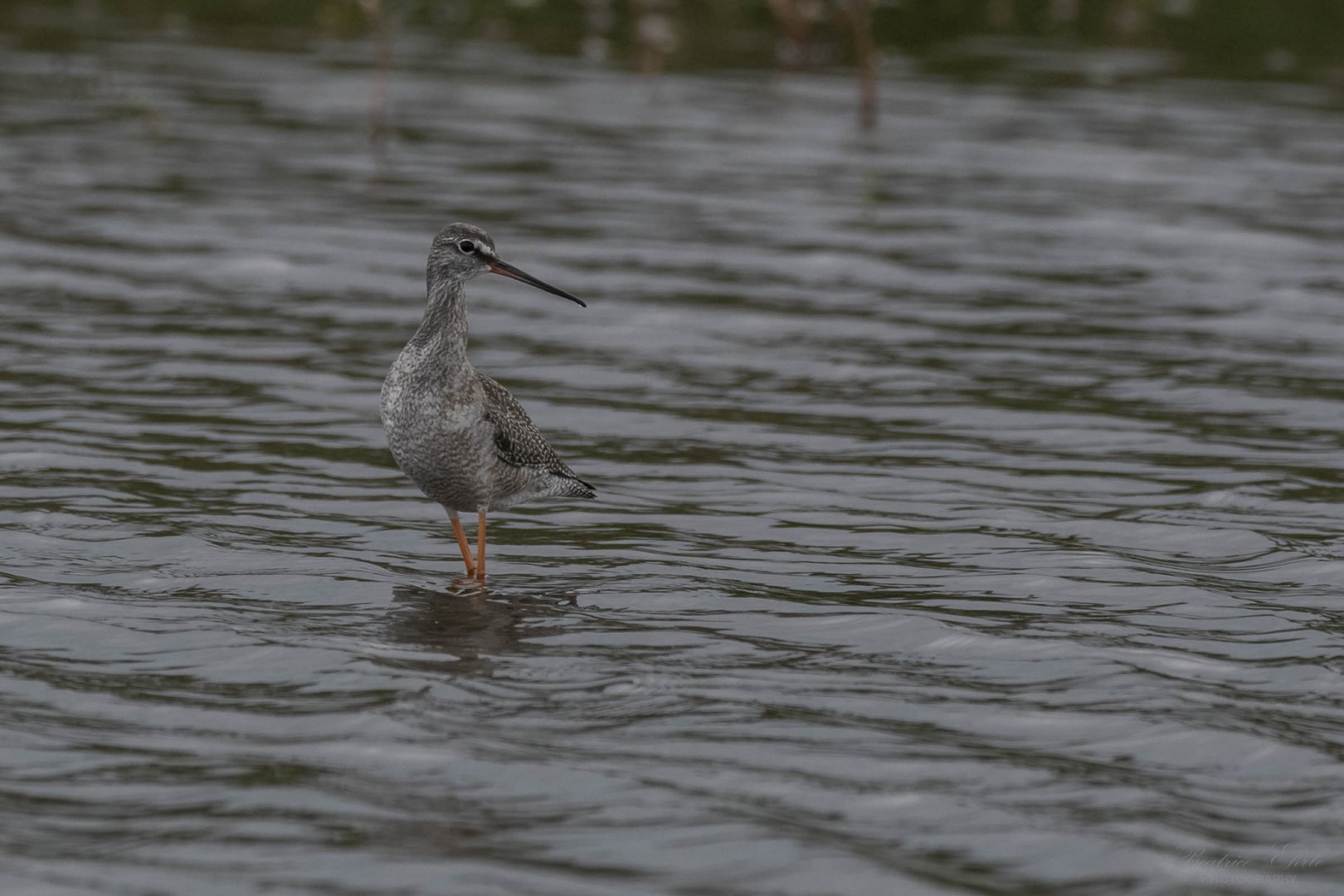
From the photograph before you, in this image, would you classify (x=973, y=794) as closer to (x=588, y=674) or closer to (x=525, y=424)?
(x=588, y=674)

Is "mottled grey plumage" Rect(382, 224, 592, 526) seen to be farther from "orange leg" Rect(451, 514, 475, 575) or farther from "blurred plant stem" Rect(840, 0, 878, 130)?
"blurred plant stem" Rect(840, 0, 878, 130)

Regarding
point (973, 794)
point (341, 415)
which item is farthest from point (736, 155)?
point (973, 794)

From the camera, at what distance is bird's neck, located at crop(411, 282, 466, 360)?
1152 cm

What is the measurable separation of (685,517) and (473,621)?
8.59ft

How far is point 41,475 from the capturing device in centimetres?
1325

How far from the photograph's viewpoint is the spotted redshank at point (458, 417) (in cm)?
1136

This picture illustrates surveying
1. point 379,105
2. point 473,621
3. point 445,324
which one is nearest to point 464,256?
point 445,324

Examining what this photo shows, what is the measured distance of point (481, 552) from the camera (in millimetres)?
11844

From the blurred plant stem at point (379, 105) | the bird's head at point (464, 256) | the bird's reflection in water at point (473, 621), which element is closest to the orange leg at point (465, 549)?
the bird's reflection in water at point (473, 621)

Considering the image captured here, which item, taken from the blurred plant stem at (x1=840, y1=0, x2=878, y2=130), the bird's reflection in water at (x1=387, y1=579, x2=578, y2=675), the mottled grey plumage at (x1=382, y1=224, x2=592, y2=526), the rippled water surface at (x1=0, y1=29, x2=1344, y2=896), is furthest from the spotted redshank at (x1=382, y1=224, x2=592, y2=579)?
the blurred plant stem at (x1=840, y1=0, x2=878, y2=130)

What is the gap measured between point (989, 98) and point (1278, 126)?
14.2 ft

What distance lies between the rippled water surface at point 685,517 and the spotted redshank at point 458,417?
55cm

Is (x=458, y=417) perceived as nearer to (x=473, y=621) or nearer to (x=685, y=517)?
(x=473, y=621)

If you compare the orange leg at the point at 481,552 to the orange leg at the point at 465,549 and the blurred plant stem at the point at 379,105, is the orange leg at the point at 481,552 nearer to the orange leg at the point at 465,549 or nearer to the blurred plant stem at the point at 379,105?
the orange leg at the point at 465,549
